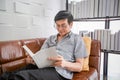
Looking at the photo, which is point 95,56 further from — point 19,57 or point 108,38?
point 19,57

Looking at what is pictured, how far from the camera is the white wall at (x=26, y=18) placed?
1688mm

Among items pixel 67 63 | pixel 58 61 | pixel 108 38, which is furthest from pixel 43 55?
pixel 108 38

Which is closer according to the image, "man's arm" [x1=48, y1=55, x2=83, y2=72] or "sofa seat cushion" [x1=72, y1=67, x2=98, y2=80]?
"man's arm" [x1=48, y1=55, x2=83, y2=72]

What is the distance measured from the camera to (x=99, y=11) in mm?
2143

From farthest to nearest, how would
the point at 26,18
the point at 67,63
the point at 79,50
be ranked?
the point at 26,18 < the point at 79,50 < the point at 67,63

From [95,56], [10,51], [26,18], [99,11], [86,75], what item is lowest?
[86,75]

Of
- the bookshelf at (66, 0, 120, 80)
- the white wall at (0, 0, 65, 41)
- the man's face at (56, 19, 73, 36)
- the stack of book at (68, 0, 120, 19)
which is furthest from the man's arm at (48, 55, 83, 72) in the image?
the stack of book at (68, 0, 120, 19)

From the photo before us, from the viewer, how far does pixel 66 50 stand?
1.42 meters

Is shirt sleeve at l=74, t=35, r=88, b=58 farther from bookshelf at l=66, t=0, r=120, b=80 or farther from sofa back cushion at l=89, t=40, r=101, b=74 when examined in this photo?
bookshelf at l=66, t=0, r=120, b=80

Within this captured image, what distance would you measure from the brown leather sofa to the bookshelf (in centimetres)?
49

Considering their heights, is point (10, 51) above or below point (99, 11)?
below

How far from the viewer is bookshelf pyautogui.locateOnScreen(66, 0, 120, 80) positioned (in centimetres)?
202

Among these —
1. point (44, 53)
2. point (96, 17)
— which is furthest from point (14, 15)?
point (96, 17)

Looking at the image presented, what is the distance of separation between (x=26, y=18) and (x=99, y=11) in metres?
1.06
